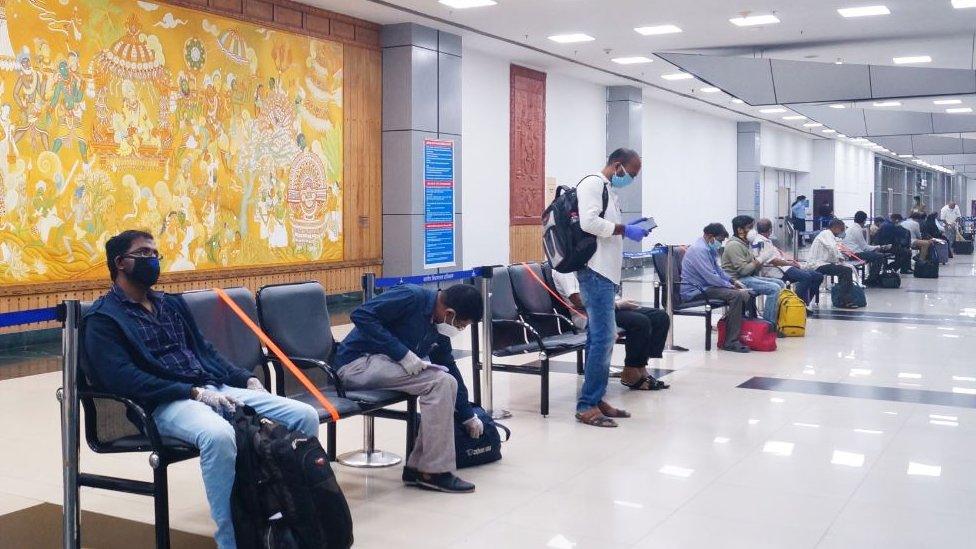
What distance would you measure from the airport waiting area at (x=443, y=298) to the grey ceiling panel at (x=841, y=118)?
74.0 inches

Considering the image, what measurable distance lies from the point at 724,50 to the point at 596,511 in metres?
12.1

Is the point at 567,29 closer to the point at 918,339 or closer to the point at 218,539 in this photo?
the point at 918,339

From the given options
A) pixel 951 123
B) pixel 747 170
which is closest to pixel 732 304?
pixel 951 123

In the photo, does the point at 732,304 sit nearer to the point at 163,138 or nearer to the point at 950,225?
the point at 163,138

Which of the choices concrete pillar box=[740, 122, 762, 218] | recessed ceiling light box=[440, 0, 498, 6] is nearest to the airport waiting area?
recessed ceiling light box=[440, 0, 498, 6]

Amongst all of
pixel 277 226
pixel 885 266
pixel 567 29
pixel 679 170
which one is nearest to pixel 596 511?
pixel 277 226

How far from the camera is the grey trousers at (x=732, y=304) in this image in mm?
8883

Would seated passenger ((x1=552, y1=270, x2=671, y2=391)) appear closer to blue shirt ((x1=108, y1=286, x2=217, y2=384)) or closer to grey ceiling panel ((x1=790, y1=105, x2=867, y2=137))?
blue shirt ((x1=108, y1=286, x2=217, y2=384))

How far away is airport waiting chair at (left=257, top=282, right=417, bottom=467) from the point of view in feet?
14.2

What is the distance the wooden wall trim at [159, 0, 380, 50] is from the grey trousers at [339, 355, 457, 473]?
269 inches

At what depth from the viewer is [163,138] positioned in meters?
9.86

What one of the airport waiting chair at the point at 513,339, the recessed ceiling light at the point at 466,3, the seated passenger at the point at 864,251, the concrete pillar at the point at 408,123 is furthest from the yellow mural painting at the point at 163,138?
the seated passenger at the point at 864,251

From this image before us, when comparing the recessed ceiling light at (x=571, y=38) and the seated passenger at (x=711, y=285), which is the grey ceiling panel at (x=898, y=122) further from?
the seated passenger at (x=711, y=285)

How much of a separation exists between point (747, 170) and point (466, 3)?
691 inches
